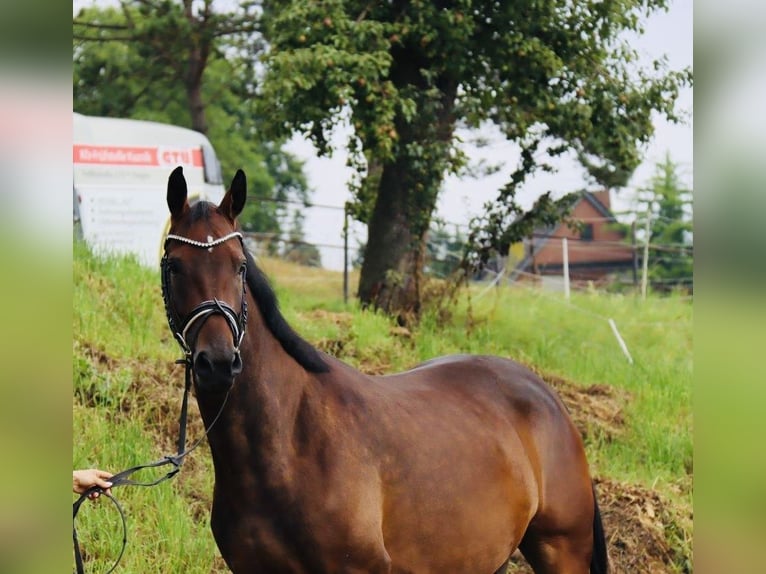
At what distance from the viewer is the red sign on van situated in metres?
14.3

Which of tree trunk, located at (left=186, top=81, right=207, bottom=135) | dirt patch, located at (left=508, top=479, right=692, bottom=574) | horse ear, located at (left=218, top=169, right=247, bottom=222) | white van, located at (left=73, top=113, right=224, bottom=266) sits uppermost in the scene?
tree trunk, located at (left=186, top=81, right=207, bottom=135)

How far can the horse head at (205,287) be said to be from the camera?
303cm

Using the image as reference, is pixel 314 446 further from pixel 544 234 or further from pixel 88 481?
pixel 544 234

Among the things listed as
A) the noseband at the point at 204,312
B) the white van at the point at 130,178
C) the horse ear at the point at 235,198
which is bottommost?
the noseband at the point at 204,312

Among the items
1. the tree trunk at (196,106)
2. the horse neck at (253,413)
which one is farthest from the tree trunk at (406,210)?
the tree trunk at (196,106)

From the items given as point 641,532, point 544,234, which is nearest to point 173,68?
point 544,234

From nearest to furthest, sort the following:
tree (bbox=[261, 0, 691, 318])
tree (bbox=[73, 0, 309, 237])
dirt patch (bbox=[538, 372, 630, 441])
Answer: dirt patch (bbox=[538, 372, 630, 441]) → tree (bbox=[261, 0, 691, 318]) → tree (bbox=[73, 0, 309, 237])

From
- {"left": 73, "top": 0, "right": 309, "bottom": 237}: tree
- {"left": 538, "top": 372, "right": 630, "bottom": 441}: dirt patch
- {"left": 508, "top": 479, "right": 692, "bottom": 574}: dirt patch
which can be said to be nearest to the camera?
{"left": 508, "top": 479, "right": 692, "bottom": 574}: dirt patch

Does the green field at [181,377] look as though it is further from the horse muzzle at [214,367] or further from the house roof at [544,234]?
the horse muzzle at [214,367]

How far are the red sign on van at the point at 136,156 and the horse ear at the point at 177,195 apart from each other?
1108 cm

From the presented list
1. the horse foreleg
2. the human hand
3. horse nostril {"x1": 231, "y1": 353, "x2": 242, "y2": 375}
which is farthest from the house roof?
the human hand

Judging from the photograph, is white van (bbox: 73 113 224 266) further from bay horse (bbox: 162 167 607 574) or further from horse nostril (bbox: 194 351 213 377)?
horse nostril (bbox: 194 351 213 377)

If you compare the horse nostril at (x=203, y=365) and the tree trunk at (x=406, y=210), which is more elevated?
the tree trunk at (x=406, y=210)
